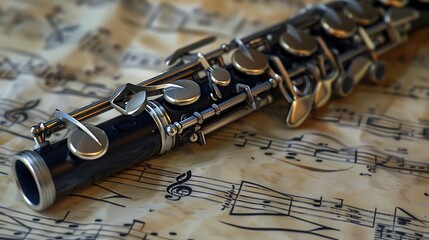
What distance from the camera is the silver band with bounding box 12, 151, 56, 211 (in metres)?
0.85

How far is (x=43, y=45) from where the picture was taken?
1378 mm

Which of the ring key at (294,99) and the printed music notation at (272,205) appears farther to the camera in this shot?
the ring key at (294,99)

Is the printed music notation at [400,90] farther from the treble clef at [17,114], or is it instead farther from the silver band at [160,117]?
the treble clef at [17,114]

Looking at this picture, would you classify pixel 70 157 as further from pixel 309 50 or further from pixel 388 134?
pixel 388 134

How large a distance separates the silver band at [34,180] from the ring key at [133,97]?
0.52 feet

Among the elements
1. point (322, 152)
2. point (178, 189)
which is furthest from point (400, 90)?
point (178, 189)

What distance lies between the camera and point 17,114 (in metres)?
1.15

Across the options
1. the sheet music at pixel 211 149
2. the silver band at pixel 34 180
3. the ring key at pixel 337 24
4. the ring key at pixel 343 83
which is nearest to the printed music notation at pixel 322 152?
→ the sheet music at pixel 211 149

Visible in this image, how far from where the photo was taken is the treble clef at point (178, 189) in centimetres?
97

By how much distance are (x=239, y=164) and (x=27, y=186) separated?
1.17 ft

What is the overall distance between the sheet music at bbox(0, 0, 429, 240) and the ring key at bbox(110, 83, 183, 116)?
0.39 ft

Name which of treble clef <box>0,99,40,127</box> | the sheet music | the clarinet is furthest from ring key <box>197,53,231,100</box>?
treble clef <box>0,99,40,127</box>

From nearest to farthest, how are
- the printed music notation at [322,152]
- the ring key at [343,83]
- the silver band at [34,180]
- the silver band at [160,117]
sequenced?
the silver band at [34,180] < the silver band at [160,117] < the printed music notation at [322,152] < the ring key at [343,83]

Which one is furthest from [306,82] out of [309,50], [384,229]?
[384,229]
